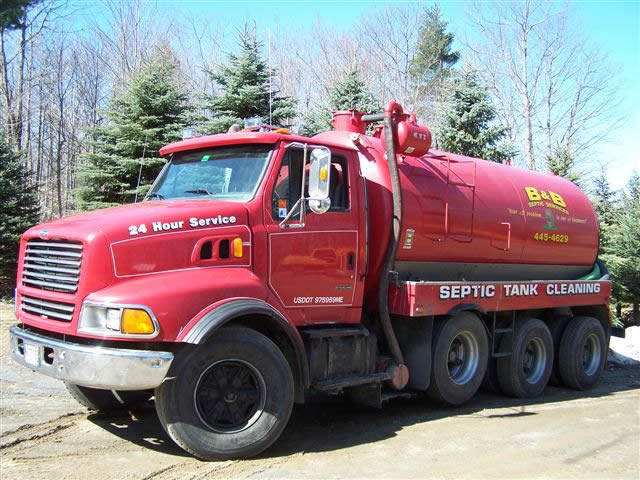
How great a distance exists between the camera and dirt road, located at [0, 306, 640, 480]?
4.70 m

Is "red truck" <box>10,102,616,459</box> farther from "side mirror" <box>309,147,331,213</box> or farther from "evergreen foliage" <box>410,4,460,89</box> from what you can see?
"evergreen foliage" <box>410,4,460,89</box>

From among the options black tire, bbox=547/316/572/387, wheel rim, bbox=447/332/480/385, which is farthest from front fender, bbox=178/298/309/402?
black tire, bbox=547/316/572/387

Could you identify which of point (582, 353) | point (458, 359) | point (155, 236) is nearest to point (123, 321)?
point (155, 236)

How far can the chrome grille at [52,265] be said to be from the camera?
470 centimetres

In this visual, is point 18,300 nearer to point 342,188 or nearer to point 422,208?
point 342,188

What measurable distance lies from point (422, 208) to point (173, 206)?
9.78ft

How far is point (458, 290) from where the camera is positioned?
701 cm

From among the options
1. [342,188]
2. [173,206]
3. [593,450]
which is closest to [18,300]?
[173,206]

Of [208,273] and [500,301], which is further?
[500,301]

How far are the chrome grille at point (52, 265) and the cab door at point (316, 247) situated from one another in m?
1.62

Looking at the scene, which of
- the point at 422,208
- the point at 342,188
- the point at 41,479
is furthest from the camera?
the point at 422,208

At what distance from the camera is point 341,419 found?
6465 millimetres

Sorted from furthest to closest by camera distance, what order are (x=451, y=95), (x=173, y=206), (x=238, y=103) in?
1. (x=451, y=95)
2. (x=238, y=103)
3. (x=173, y=206)

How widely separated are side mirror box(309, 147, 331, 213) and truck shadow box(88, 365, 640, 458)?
85.1 inches
